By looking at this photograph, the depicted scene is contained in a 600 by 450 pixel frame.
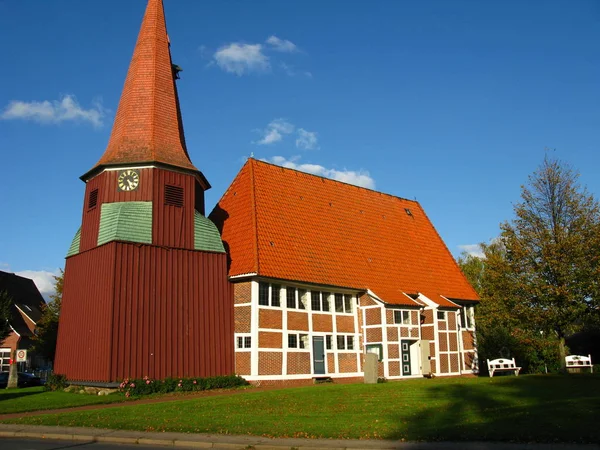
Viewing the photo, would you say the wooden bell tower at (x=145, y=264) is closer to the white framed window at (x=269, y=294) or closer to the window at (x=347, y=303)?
the white framed window at (x=269, y=294)

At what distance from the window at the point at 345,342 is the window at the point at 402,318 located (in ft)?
8.66

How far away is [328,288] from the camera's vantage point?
30.7 m

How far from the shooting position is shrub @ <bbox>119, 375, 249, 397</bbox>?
76.1 feet

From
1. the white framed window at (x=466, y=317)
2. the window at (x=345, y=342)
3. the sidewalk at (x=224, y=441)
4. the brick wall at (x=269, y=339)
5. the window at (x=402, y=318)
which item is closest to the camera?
the sidewalk at (x=224, y=441)

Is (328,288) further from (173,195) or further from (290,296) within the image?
(173,195)

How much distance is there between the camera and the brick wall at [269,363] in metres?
26.9

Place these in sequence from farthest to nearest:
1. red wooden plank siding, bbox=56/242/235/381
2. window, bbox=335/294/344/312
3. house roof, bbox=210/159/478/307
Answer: window, bbox=335/294/344/312 < house roof, bbox=210/159/478/307 < red wooden plank siding, bbox=56/242/235/381

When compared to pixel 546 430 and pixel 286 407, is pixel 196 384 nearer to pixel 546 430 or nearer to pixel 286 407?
pixel 286 407

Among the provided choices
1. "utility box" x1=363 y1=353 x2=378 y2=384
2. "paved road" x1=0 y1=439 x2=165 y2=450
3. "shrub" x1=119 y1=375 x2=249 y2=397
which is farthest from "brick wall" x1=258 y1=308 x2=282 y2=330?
"paved road" x1=0 y1=439 x2=165 y2=450

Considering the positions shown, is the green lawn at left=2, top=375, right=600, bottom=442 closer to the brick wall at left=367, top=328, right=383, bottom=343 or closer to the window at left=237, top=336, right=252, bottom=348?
the window at left=237, top=336, right=252, bottom=348

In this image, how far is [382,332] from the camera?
102 ft

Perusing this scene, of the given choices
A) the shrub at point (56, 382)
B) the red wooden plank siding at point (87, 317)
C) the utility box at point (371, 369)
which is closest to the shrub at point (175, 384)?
the red wooden plank siding at point (87, 317)

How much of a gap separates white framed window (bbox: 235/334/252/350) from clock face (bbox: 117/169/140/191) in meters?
8.53

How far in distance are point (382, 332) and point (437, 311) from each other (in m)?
4.98
